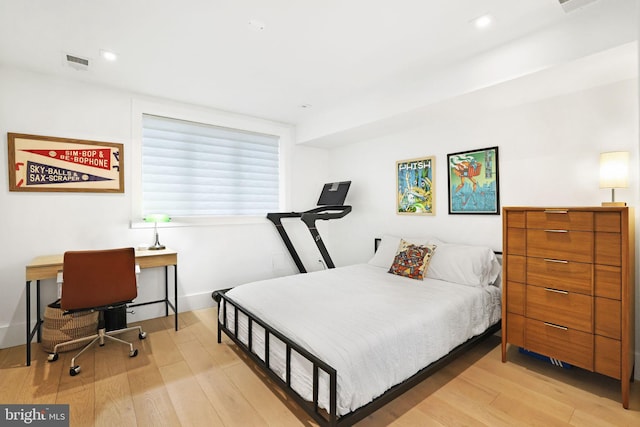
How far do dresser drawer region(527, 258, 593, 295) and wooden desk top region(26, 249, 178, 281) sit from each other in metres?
3.24

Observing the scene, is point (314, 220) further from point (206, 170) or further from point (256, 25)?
point (256, 25)

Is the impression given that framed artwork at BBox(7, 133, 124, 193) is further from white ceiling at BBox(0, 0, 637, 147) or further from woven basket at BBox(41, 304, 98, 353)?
woven basket at BBox(41, 304, 98, 353)

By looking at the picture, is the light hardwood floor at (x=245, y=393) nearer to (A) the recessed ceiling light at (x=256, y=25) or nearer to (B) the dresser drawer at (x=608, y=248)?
(B) the dresser drawer at (x=608, y=248)

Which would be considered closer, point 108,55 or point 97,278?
point 97,278

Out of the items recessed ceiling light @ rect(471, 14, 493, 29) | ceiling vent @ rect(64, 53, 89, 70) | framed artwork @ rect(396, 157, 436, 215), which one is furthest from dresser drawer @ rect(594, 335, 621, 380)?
ceiling vent @ rect(64, 53, 89, 70)

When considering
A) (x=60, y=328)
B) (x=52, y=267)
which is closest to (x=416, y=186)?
(x=52, y=267)

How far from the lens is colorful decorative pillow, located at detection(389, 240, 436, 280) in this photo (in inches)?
118

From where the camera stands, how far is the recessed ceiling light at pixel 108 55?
2.44 meters

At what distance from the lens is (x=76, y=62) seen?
2.57 meters

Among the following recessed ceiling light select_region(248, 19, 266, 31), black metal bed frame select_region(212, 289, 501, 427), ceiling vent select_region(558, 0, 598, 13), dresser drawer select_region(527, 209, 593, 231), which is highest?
recessed ceiling light select_region(248, 19, 266, 31)

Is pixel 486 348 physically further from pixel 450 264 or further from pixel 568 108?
pixel 568 108

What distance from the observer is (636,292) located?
2.20 metres

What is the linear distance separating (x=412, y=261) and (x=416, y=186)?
3.41 feet

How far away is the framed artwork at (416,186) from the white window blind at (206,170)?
1844 millimetres
